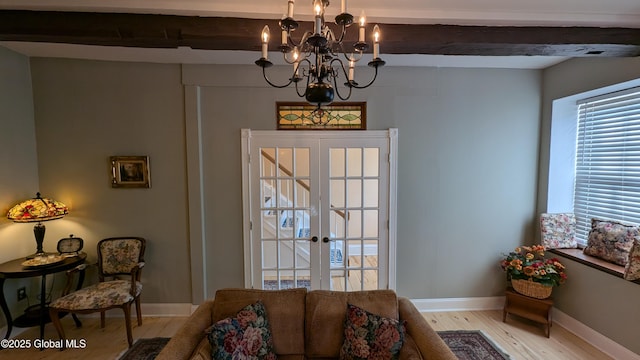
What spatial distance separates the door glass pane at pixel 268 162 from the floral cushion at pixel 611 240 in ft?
10.9

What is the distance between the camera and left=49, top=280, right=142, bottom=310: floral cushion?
2.47 metres

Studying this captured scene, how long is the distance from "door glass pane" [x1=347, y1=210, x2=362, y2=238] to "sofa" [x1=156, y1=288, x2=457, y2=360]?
1.18 meters

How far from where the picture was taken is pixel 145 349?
261 cm

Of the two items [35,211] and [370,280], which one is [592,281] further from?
[35,211]

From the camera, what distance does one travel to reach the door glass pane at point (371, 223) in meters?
3.19

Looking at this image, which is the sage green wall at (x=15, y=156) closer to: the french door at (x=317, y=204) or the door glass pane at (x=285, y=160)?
the french door at (x=317, y=204)

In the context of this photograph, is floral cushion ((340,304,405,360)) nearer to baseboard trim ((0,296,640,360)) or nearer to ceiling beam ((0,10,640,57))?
baseboard trim ((0,296,640,360))

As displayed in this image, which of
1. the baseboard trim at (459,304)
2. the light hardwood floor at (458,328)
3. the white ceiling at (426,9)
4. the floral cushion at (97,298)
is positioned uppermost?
the white ceiling at (426,9)

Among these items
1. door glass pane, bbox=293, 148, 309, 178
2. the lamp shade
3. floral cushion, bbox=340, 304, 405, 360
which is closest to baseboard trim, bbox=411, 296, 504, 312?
floral cushion, bbox=340, 304, 405, 360

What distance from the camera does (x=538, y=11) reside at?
83.1 inches

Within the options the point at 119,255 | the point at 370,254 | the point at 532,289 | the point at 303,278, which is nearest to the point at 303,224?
the point at 303,278

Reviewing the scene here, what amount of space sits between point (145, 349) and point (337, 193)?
93.7 inches

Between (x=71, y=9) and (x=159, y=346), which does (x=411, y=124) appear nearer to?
(x=71, y=9)

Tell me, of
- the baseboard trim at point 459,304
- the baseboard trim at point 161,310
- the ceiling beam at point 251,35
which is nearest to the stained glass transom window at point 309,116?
the ceiling beam at point 251,35
